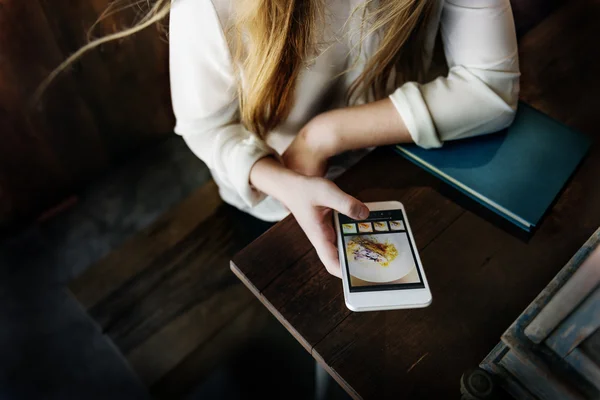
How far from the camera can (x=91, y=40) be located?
1193mm

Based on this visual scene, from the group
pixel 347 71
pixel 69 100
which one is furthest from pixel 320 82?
pixel 69 100

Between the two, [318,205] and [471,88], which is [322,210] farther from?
[471,88]

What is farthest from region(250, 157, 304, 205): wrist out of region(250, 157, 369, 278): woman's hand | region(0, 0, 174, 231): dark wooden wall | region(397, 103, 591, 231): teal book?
region(0, 0, 174, 231): dark wooden wall

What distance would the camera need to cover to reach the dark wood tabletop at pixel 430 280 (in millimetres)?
630

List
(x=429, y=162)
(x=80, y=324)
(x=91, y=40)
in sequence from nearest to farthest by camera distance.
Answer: (x=429, y=162) < (x=91, y=40) < (x=80, y=324)

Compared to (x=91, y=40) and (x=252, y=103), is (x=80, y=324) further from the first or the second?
(x=252, y=103)

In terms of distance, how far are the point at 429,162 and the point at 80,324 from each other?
104 centimetres

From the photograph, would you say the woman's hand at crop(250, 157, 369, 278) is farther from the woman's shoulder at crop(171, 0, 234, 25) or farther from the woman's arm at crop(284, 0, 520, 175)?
the woman's shoulder at crop(171, 0, 234, 25)

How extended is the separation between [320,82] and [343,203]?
278mm

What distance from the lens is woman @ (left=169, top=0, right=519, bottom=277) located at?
2.40ft

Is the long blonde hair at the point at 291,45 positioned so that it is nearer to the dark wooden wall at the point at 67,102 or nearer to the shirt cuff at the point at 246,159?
the shirt cuff at the point at 246,159

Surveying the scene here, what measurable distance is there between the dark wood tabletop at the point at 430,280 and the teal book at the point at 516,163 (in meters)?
0.02

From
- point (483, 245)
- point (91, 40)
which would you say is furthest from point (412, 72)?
point (91, 40)

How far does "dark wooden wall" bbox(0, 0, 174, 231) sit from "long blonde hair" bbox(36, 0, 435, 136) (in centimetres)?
39
